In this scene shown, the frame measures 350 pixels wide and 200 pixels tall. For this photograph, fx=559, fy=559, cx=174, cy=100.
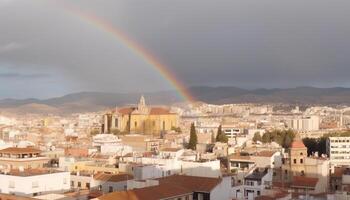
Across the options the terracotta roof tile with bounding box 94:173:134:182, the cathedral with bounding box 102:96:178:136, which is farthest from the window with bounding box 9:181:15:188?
the cathedral with bounding box 102:96:178:136

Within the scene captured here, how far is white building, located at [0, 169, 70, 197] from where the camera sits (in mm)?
28844

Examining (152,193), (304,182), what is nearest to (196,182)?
(152,193)

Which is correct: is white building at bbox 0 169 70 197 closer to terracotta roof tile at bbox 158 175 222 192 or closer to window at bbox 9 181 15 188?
window at bbox 9 181 15 188

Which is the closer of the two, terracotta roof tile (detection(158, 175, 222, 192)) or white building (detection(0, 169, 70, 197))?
terracotta roof tile (detection(158, 175, 222, 192))

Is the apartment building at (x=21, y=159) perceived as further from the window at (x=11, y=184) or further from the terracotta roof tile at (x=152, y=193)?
the terracotta roof tile at (x=152, y=193)

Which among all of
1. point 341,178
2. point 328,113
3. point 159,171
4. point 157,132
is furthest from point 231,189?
point 328,113

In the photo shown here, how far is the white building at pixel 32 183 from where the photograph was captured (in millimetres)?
28844

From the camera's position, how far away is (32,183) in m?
29.0

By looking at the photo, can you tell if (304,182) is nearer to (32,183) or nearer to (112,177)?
(112,177)

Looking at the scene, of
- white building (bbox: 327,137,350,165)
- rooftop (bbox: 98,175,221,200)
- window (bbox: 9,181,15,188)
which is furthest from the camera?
white building (bbox: 327,137,350,165)

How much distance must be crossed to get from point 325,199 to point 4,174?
55.0 ft

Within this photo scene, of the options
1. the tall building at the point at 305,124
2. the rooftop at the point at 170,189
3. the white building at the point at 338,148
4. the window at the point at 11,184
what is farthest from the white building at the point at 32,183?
the tall building at the point at 305,124

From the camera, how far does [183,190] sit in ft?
88.5

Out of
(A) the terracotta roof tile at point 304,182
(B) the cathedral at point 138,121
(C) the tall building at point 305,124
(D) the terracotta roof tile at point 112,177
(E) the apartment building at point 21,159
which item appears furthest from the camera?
(C) the tall building at point 305,124
